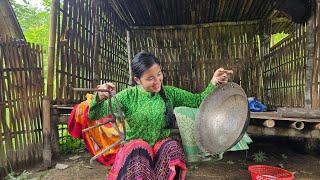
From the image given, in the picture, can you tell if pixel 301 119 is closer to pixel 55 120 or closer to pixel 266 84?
pixel 55 120

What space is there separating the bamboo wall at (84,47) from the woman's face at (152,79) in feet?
8.34

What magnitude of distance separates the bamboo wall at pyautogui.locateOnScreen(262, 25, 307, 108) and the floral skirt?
336 cm

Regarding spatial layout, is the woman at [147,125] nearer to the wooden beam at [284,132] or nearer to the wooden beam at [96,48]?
the wooden beam at [284,132]

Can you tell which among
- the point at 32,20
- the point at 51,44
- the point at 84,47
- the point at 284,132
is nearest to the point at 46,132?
the point at 51,44

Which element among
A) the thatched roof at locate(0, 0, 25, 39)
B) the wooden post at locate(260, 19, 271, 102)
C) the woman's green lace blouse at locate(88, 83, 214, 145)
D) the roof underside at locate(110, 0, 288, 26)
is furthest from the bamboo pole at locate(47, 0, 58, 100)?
the wooden post at locate(260, 19, 271, 102)

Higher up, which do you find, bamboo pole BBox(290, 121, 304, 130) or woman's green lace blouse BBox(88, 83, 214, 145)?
woman's green lace blouse BBox(88, 83, 214, 145)

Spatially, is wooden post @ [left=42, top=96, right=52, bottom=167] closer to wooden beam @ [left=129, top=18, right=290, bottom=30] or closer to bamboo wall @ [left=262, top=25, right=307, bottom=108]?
bamboo wall @ [left=262, top=25, right=307, bottom=108]

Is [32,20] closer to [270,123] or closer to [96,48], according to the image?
[96,48]

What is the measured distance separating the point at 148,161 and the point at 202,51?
622 cm

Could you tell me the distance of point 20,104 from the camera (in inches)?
167

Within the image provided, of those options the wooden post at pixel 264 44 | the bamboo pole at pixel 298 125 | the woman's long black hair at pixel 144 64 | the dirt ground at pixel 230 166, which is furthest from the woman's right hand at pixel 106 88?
the wooden post at pixel 264 44

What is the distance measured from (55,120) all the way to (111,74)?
226 centimetres

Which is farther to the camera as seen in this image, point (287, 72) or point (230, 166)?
point (287, 72)

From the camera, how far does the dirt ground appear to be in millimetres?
4102
